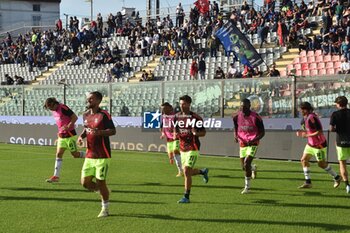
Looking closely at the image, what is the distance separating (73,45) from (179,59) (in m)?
11.8

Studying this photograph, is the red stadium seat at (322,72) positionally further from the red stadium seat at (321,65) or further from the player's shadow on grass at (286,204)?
the player's shadow on grass at (286,204)

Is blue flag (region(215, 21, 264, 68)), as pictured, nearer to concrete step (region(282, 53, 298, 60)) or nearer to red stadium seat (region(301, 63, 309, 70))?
red stadium seat (region(301, 63, 309, 70))

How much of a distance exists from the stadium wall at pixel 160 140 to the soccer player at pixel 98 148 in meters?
12.0

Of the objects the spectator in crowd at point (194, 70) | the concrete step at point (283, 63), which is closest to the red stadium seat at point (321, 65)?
the concrete step at point (283, 63)

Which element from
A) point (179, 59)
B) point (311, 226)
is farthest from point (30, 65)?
point (311, 226)

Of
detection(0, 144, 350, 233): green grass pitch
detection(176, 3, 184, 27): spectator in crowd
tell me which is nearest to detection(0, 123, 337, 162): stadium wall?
detection(0, 144, 350, 233): green grass pitch

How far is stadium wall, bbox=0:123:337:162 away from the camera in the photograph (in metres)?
21.5

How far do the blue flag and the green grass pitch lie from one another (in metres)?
10.4

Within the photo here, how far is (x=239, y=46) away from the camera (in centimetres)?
2830

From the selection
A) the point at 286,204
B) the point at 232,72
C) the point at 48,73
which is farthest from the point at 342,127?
the point at 48,73

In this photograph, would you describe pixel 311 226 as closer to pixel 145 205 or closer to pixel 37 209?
pixel 145 205

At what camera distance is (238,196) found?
41.3 feet

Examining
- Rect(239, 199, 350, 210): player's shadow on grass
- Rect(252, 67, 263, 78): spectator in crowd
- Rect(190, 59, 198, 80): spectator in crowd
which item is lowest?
Rect(239, 199, 350, 210): player's shadow on grass

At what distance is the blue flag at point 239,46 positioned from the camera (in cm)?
2792
